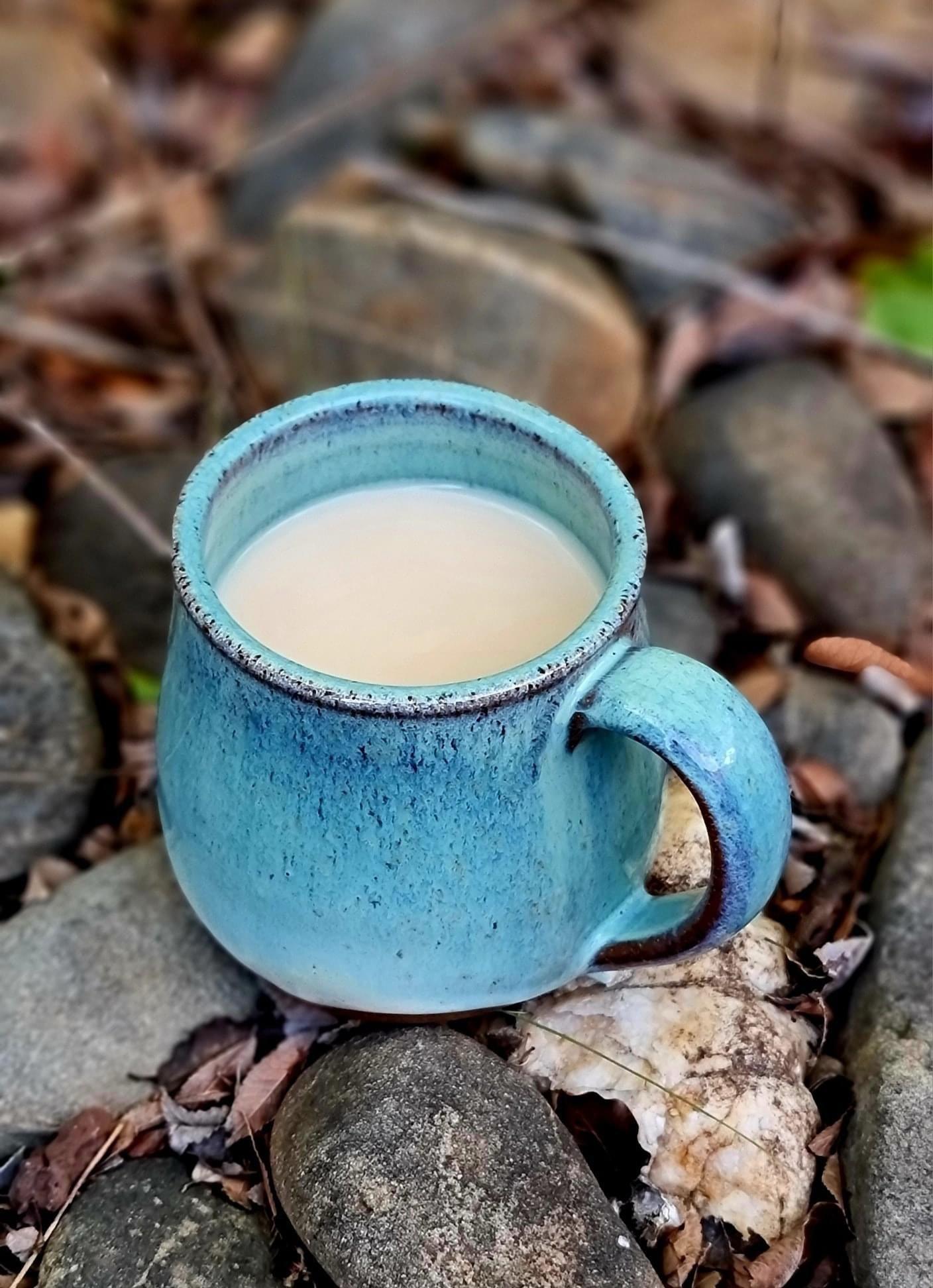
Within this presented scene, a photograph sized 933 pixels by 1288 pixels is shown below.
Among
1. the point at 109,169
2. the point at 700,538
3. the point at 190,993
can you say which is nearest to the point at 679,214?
the point at 700,538

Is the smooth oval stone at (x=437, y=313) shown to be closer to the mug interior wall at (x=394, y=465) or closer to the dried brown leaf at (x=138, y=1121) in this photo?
the mug interior wall at (x=394, y=465)

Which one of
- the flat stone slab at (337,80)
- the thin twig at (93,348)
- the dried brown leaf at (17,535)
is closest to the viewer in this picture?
the dried brown leaf at (17,535)

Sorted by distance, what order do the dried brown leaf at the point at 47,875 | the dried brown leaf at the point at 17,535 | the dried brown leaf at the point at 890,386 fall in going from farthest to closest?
the dried brown leaf at the point at 890,386 < the dried brown leaf at the point at 17,535 < the dried brown leaf at the point at 47,875

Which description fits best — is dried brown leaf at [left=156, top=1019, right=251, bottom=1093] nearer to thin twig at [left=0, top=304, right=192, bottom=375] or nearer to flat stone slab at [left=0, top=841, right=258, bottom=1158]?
flat stone slab at [left=0, top=841, right=258, bottom=1158]

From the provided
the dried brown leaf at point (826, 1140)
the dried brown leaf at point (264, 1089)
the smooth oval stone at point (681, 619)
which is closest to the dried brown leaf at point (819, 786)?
the smooth oval stone at point (681, 619)

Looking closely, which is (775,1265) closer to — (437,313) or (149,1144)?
(149,1144)

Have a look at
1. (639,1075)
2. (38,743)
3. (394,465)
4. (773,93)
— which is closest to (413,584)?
Result: (394,465)

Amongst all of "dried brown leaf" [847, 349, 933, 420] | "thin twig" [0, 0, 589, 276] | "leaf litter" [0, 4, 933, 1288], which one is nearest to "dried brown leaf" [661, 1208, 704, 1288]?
"leaf litter" [0, 4, 933, 1288]
